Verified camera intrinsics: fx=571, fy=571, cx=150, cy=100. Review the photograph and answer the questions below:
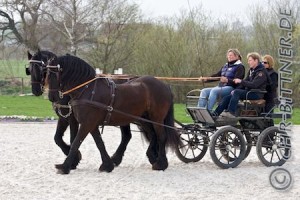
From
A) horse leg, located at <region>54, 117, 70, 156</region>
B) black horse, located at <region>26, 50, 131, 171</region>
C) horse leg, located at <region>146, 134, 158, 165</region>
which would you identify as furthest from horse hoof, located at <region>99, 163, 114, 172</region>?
horse leg, located at <region>54, 117, 70, 156</region>

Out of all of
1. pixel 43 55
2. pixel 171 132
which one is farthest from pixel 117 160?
pixel 43 55

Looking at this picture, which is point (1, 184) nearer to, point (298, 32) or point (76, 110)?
point (76, 110)

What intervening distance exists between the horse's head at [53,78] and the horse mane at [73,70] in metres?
0.06

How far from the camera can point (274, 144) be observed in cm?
888

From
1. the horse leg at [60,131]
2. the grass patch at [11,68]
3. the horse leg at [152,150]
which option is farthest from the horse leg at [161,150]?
the grass patch at [11,68]

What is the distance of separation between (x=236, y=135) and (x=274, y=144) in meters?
0.69

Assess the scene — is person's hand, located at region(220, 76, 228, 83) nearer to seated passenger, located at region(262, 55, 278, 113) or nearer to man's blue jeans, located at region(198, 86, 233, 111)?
man's blue jeans, located at region(198, 86, 233, 111)

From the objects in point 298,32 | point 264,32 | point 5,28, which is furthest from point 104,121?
point 5,28

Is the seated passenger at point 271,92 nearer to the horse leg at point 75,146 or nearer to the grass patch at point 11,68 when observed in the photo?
the horse leg at point 75,146

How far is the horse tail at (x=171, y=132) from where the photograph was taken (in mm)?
8641

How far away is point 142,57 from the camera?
88.2 feet

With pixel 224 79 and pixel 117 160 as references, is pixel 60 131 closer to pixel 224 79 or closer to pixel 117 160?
pixel 117 160

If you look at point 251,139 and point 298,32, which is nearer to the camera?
point 251,139

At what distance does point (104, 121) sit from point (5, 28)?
25.5 meters
